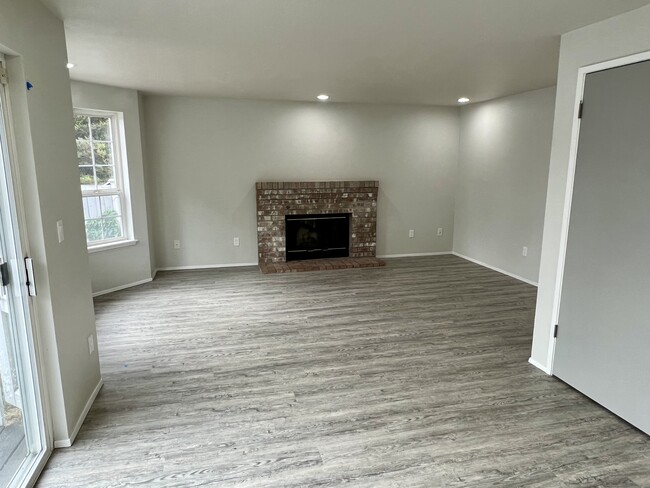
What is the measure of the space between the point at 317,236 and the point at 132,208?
263cm

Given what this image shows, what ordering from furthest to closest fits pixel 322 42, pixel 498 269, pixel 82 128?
pixel 498 269 < pixel 82 128 < pixel 322 42

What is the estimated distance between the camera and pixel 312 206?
6039 mm

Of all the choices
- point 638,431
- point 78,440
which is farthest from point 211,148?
point 638,431

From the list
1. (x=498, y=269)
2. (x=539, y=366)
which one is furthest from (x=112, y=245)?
(x=498, y=269)

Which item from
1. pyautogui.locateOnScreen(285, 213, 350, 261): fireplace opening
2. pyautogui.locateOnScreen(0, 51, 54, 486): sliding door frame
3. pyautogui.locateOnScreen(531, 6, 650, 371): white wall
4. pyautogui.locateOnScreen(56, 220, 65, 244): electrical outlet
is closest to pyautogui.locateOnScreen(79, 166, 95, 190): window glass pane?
pyautogui.locateOnScreen(285, 213, 350, 261): fireplace opening

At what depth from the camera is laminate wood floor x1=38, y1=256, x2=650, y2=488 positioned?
6.64ft

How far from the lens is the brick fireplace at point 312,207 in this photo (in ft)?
19.2

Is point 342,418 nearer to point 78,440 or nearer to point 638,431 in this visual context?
point 78,440

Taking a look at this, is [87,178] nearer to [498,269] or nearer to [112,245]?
[112,245]

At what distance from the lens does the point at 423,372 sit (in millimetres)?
2988

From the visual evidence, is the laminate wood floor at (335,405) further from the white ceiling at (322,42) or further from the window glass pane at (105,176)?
the white ceiling at (322,42)

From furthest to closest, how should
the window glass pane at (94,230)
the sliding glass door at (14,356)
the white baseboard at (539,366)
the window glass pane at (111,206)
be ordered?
the window glass pane at (111,206) < the window glass pane at (94,230) < the white baseboard at (539,366) < the sliding glass door at (14,356)

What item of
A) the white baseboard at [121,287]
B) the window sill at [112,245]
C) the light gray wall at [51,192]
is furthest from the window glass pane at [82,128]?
→ the light gray wall at [51,192]

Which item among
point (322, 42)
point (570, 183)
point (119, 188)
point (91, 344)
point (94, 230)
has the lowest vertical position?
point (91, 344)
